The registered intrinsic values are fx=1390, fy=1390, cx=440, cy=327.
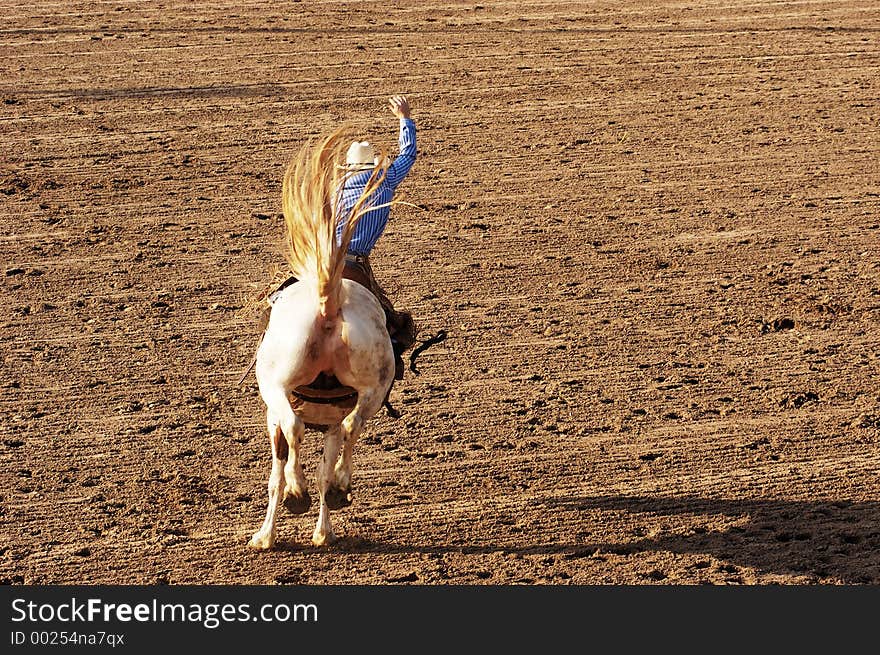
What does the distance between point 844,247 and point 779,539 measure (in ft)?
15.5

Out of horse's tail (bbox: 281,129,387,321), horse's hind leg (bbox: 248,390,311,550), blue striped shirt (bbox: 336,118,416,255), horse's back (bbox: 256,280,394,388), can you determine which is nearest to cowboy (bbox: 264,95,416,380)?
blue striped shirt (bbox: 336,118,416,255)

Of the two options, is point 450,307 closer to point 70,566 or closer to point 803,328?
point 803,328

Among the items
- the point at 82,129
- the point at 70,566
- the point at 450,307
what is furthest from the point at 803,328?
the point at 82,129

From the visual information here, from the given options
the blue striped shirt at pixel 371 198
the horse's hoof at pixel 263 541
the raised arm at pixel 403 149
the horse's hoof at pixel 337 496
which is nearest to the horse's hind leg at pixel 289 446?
the horse's hoof at pixel 337 496

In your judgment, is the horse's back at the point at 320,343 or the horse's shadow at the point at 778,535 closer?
the horse's back at the point at 320,343

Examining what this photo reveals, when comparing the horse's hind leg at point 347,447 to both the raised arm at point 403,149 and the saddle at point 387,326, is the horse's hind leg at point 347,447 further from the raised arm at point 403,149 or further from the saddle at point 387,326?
the raised arm at point 403,149

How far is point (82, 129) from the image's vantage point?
46.1ft

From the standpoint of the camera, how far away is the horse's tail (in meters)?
6.01

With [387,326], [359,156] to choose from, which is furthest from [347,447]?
[359,156]

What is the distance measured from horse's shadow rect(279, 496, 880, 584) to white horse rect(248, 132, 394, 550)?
0.85 m

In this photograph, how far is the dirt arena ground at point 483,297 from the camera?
280 inches

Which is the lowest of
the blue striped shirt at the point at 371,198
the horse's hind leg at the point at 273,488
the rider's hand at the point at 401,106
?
the horse's hind leg at the point at 273,488

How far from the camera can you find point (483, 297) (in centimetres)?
1017

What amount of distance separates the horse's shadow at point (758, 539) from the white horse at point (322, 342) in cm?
85
